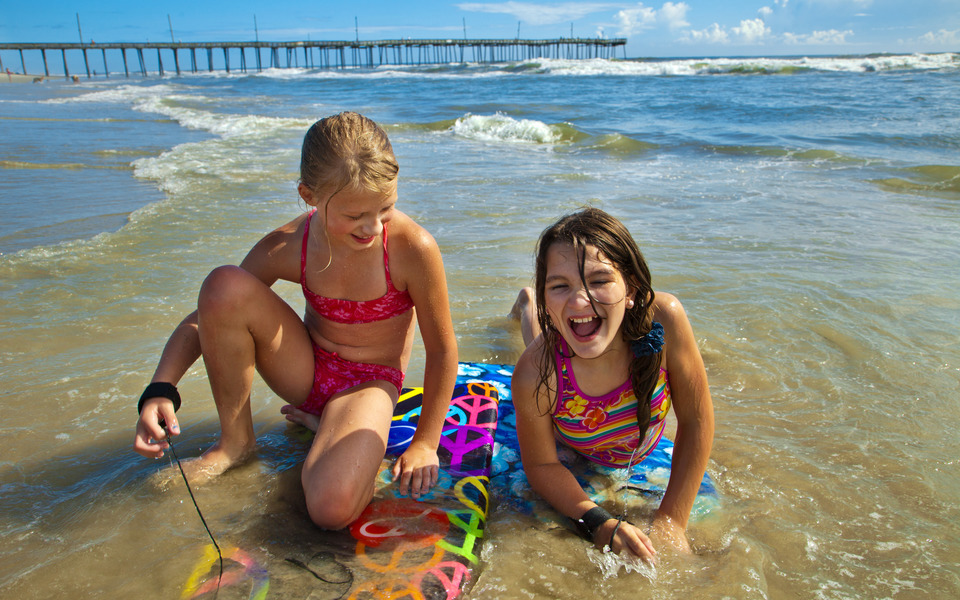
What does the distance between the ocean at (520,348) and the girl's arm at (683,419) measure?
0.13 m

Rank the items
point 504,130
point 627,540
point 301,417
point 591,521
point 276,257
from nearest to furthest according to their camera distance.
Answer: point 627,540 < point 591,521 < point 276,257 < point 301,417 < point 504,130

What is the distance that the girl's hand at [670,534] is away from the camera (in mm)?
2117

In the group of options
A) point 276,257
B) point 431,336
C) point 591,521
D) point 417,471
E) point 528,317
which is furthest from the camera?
point 528,317

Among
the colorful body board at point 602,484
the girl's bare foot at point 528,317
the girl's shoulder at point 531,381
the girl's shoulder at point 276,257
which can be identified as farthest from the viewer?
the girl's bare foot at point 528,317

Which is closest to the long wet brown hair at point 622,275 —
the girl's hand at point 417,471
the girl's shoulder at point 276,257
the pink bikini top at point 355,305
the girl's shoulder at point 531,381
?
the girl's shoulder at point 531,381

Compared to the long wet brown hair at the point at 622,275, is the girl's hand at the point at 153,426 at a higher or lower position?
lower

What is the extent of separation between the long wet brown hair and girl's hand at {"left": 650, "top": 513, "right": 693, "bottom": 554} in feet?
0.98

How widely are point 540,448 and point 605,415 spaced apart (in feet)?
0.86

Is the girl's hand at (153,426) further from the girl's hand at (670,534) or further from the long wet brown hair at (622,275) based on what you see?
the girl's hand at (670,534)

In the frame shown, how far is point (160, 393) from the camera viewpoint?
218 cm

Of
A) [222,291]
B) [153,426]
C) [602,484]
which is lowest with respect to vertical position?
[602,484]

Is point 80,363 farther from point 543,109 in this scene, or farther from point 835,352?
point 543,109

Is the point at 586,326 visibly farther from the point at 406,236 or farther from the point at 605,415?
the point at 406,236

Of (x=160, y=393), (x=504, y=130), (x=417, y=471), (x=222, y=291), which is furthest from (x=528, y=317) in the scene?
(x=504, y=130)
